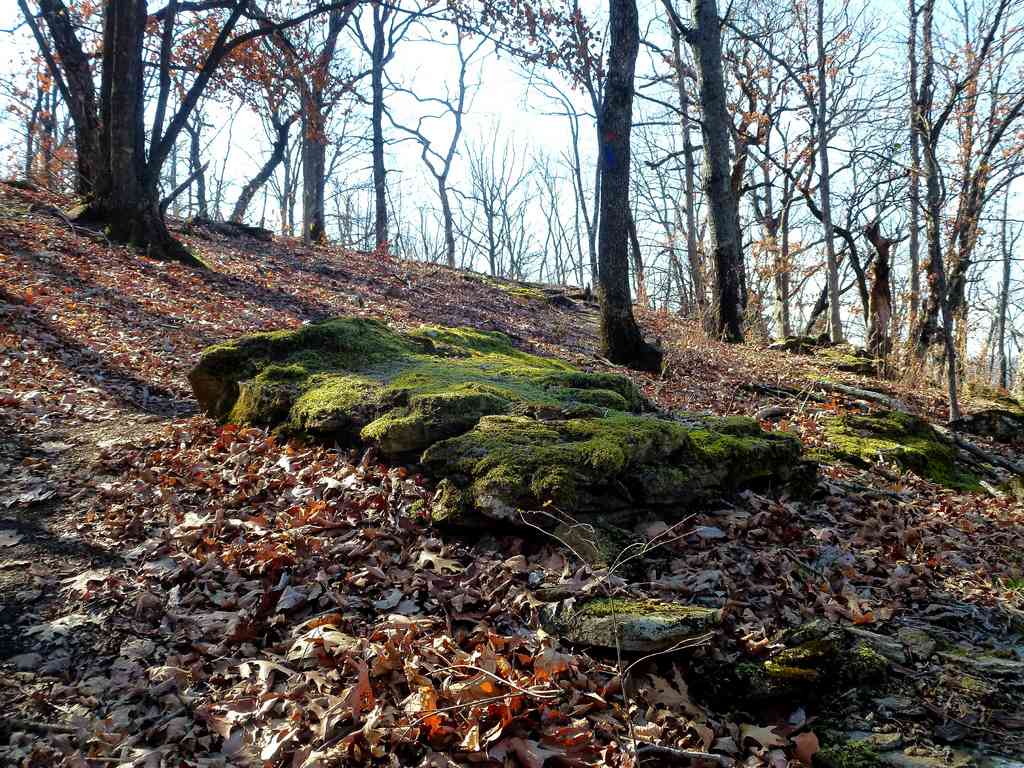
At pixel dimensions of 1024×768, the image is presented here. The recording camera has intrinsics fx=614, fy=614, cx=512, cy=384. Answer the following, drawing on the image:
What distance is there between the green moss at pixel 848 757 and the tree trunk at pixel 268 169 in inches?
573

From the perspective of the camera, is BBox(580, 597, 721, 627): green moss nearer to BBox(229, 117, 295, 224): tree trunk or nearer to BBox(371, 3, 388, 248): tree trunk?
BBox(229, 117, 295, 224): tree trunk

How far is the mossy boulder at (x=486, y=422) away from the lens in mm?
3619

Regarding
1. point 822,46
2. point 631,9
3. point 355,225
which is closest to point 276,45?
point 631,9

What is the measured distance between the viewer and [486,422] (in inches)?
163

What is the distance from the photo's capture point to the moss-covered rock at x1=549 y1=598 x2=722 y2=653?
2.62 meters

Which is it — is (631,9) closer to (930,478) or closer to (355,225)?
(930,478)

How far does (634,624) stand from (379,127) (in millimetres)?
20504

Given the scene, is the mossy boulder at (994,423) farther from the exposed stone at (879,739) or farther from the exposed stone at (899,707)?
the exposed stone at (879,739)

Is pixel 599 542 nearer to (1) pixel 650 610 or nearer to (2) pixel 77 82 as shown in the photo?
(1) pixel 650 610

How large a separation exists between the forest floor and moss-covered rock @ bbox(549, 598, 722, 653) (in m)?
0.09

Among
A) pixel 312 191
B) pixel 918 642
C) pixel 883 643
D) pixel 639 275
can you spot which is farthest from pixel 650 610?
pixel 639 275

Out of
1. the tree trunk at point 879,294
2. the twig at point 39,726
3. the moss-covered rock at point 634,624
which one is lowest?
the twig at point 39,726

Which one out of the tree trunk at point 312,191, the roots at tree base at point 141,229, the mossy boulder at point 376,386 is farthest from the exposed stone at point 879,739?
the tree trunk at point 312,191

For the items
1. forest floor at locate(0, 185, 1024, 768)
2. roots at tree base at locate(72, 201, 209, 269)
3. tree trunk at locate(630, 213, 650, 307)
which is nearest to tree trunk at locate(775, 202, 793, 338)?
tree trunk at locate(630, 213, 650, 307)
